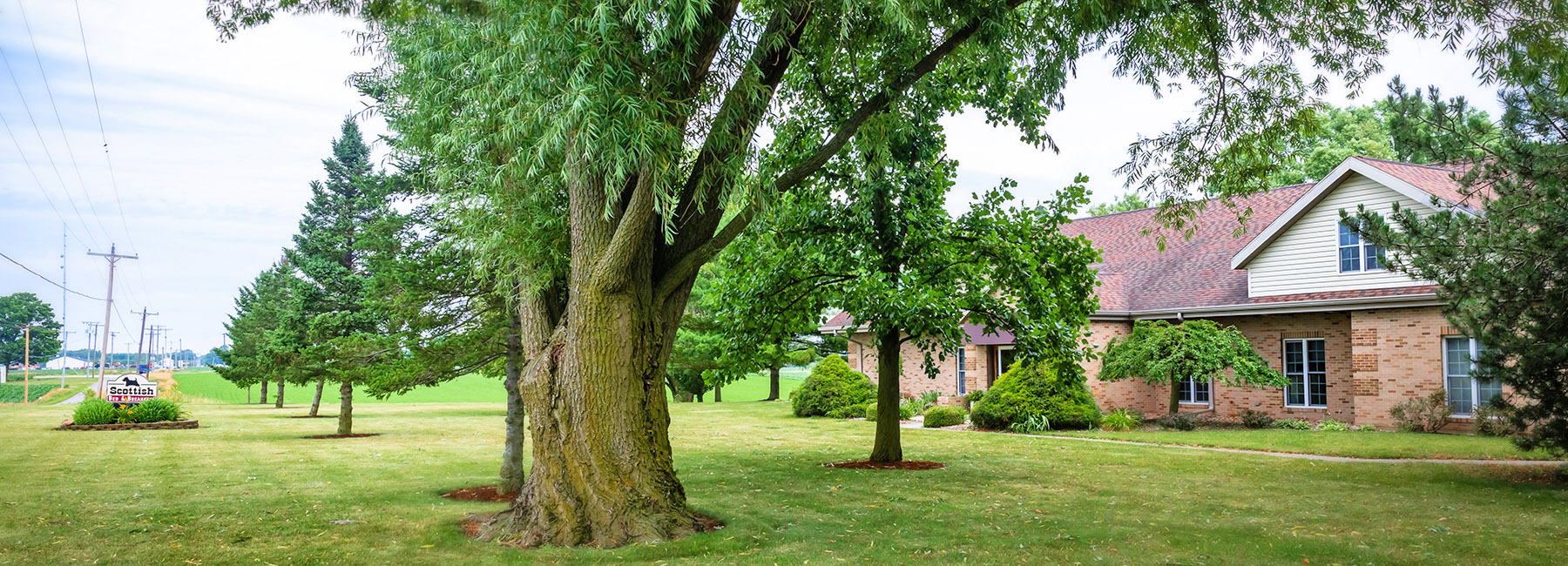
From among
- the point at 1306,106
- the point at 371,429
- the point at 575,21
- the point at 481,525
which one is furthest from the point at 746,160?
the point at 371,429

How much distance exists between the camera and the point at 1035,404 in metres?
19.9

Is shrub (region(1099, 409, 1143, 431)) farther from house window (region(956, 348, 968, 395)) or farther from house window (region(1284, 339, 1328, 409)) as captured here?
house window (region(956, 348, 968, 395))

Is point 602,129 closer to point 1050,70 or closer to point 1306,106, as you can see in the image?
point 1050,70

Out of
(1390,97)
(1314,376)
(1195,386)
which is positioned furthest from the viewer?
(1195,386)

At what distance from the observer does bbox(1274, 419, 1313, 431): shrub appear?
1895cm

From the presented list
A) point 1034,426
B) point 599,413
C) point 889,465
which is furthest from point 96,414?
point 1034,426

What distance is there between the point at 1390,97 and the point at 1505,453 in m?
7.46

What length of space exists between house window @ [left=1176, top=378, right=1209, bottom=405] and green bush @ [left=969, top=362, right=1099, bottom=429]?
339 centimetres

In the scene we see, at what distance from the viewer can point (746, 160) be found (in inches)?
298

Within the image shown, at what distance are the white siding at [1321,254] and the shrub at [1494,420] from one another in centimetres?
312

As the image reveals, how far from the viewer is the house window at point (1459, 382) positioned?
57.2ft

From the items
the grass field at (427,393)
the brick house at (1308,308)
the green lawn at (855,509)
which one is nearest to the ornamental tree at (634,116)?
the green lawn at (855,509)

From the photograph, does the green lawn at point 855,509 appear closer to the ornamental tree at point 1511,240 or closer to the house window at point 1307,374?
the ornamental tree at point 1511,240

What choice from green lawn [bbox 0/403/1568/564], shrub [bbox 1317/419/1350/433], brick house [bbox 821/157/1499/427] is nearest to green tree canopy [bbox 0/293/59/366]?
green lawn [bbox 0/403/1568/564]
